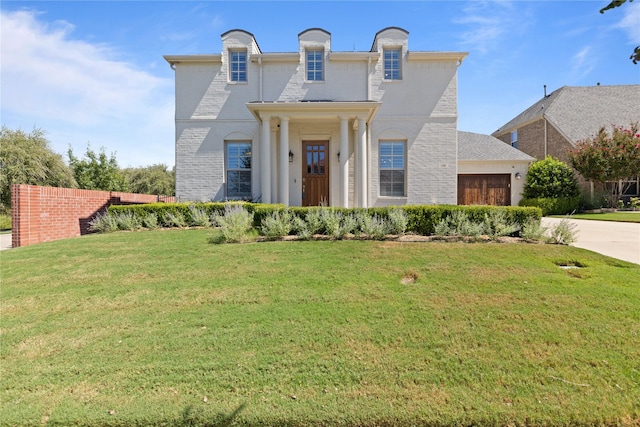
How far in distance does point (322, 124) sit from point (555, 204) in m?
13.2

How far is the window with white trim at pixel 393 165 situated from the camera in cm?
1195

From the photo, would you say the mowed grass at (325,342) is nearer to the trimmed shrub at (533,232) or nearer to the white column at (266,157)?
the trimmed shrub at (533,232)

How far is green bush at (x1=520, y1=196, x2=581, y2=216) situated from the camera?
1537 centimetres

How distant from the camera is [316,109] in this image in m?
10.2

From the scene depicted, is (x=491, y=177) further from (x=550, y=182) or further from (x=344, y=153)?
(x=344, y=153)

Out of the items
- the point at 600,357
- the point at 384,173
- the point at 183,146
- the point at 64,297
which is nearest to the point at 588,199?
the point at 384,173

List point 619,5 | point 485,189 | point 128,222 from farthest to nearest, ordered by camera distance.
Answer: point 485,189
point 128,222
point 619,5

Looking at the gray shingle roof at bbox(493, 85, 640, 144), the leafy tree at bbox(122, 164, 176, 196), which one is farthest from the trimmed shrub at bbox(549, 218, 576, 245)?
the leafy tree at bbox(122, 164, 176, 196)

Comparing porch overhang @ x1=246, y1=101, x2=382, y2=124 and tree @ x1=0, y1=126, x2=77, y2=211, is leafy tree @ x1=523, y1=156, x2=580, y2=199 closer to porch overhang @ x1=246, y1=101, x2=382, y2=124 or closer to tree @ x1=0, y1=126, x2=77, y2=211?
porch overhang @ x1=246, y1=101, x2=382, y2=124

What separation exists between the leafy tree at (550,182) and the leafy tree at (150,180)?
33064 millimetres

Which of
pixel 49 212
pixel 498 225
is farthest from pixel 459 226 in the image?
pixel 49 212

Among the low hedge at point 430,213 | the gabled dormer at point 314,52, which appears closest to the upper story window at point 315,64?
the gabled dormer at point 314,52

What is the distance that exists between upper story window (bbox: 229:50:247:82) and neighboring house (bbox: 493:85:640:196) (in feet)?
62.5

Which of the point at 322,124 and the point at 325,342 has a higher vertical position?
the point at 322,124
